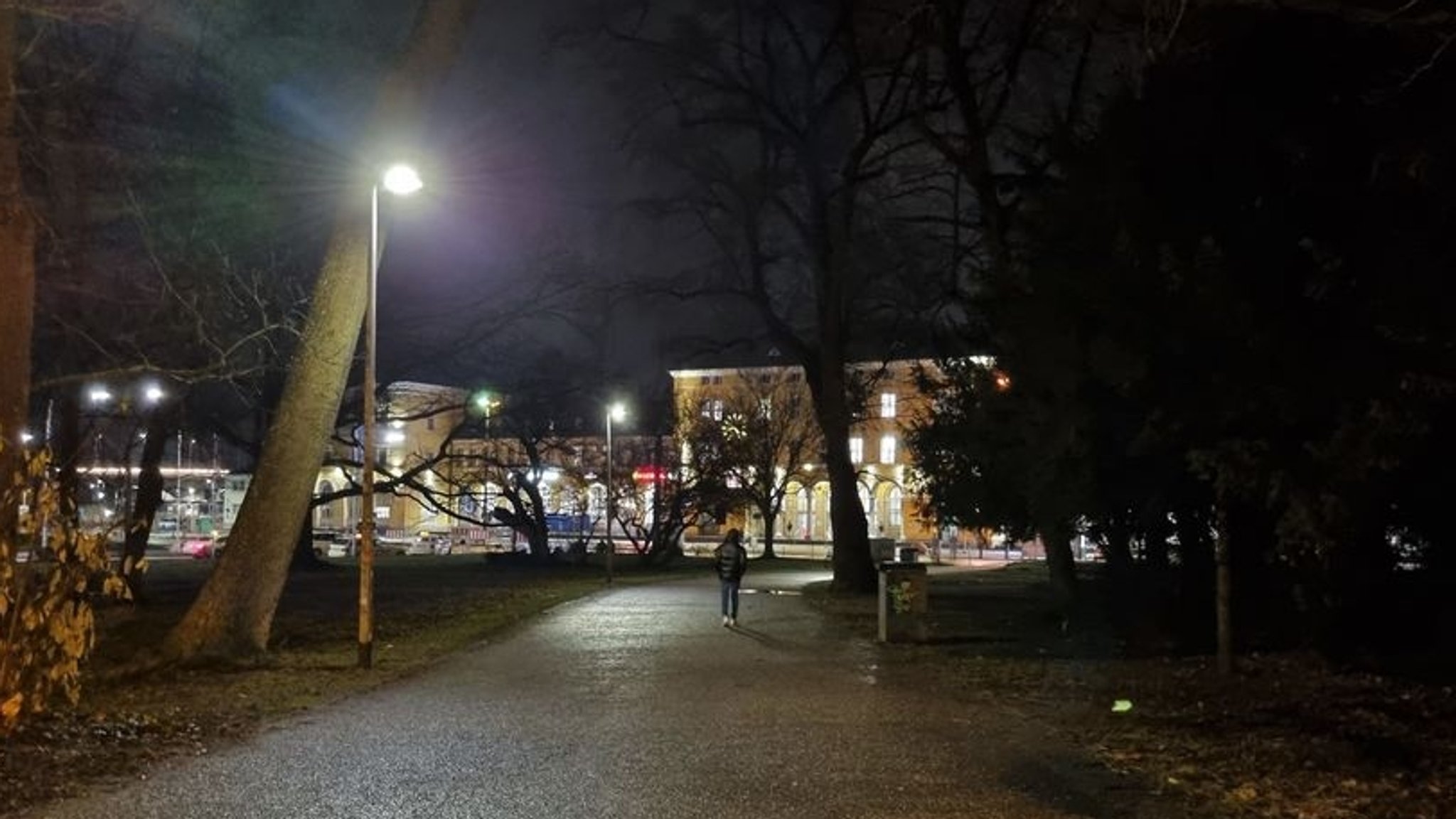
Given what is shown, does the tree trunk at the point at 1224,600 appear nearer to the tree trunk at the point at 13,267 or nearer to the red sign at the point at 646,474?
the tree trunk at the point at 13,267

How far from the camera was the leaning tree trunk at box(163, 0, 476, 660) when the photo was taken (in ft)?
51.9

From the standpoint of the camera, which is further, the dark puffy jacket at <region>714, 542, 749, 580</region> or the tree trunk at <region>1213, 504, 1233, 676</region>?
the dark puffy jacket at <region>714, 542, 749, 580</region>

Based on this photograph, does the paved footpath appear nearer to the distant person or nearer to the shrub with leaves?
the shrub with leaves

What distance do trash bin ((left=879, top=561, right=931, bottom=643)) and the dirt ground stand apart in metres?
0.52

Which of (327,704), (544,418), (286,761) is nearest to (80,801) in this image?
(286,761)

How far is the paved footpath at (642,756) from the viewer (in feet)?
25.9

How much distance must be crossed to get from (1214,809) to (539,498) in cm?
4706

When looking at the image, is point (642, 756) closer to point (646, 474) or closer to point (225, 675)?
point (225, 675)

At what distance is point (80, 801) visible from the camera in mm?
7824

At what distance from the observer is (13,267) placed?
1333 cm

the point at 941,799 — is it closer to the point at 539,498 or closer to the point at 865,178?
the point at 865,178

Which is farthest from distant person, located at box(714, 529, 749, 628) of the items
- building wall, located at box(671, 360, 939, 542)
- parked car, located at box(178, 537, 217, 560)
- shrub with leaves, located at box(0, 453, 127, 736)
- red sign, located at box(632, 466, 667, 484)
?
parked car, located at box(178, 537, 217, 560)

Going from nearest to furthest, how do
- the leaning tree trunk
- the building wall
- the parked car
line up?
the leaning tree trunk, the parked car, the building wall

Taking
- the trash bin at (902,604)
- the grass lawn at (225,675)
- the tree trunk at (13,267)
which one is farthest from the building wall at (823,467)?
the tree trunk at (13,267)
